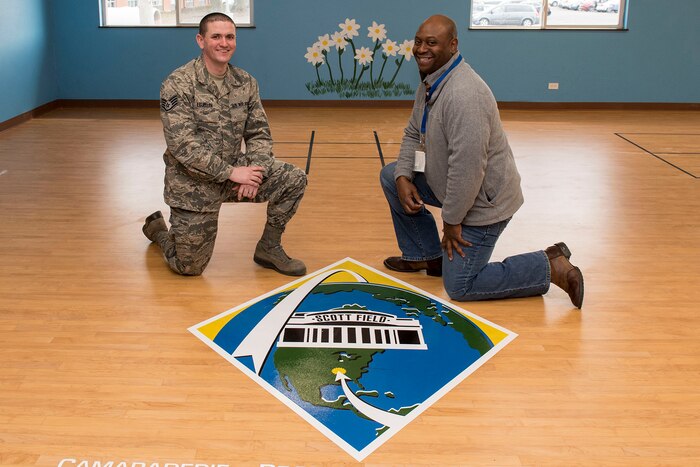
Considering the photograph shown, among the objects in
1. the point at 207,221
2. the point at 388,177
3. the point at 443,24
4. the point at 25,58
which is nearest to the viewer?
the point at 443,24

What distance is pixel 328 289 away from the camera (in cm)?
342

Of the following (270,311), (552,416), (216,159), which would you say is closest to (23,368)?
(270,311)

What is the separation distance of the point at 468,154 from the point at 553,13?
617 cm

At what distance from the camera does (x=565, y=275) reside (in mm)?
3258

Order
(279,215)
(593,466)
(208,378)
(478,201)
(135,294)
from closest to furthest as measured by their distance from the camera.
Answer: (593,466) < (208,378) < (478,201) < (135,294) < (279,215)

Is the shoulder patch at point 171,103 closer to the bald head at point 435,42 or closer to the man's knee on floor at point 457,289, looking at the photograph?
the bald head at point 435,42

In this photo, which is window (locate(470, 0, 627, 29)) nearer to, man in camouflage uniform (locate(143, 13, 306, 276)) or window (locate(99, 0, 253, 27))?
window (locate(99, 0, 253, 27))

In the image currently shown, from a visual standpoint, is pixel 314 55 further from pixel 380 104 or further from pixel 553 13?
pixel 553 13

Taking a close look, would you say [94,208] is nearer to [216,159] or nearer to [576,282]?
[216,159]

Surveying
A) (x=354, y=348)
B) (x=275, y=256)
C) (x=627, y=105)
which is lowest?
(x=354, y=348)

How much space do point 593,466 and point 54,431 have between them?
1588 millimetres

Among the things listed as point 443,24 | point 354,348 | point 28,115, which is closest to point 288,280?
point 354,348

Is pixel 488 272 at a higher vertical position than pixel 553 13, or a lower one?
lower

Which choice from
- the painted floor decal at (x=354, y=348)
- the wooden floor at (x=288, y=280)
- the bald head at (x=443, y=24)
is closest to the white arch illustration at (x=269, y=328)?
the painted floor decal at (x=354, y=348)
